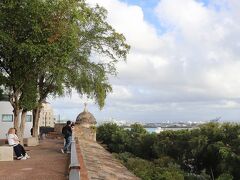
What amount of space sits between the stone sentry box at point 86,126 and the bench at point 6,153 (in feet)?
54.2

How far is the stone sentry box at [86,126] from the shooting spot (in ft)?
124

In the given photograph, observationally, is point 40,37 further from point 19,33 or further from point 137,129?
point 137,129

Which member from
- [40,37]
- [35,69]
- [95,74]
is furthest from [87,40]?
[40,37]

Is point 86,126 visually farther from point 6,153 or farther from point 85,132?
point 6,153

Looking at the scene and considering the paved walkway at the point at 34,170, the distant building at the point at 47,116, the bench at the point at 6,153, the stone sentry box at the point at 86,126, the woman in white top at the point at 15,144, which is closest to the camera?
the paved walkway at the point at 34,170

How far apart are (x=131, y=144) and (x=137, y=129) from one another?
133 inches

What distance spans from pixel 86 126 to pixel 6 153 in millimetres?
22723

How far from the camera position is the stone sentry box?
37.8m

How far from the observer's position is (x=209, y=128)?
3338 centimetres

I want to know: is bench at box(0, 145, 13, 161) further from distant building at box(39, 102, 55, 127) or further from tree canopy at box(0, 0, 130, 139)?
distant building at box(39, 102, 55, 127)

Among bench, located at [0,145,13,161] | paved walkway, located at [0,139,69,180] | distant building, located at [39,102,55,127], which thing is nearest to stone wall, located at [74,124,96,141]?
bench, located at [0,145,13,161]

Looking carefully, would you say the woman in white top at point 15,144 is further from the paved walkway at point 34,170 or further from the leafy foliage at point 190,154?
the leafy foliage at point 190,154

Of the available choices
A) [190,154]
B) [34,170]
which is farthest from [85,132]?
[34,170]

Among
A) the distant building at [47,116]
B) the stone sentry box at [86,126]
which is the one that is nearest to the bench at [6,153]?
the stone sentry box at [86,126]
